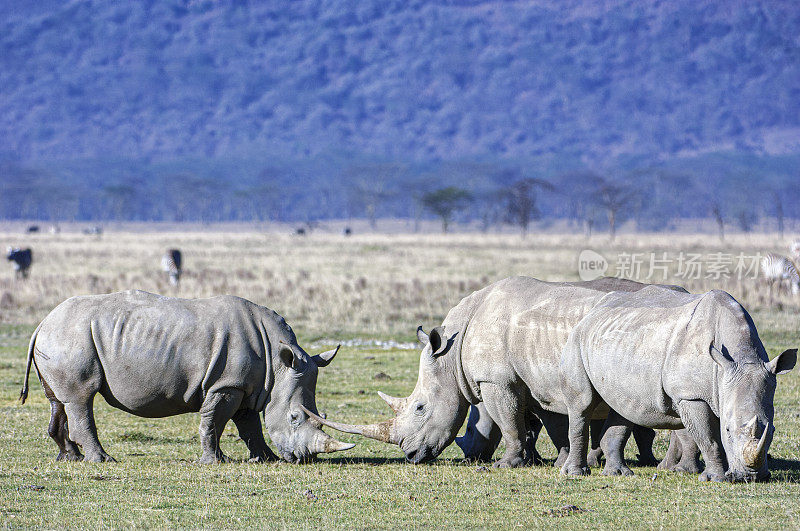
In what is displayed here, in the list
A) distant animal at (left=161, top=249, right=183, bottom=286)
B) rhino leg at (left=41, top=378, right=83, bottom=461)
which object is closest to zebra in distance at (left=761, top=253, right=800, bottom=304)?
distant animal at (left=161, top=249, right=183, bottom=286)

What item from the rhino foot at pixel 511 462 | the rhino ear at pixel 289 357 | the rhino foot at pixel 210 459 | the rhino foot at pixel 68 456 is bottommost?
the rhino foot at pixel 68 456

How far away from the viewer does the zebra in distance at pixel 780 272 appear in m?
33.2

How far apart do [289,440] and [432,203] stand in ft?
365

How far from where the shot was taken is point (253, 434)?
12242 mm

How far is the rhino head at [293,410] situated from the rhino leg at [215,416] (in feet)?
1.16

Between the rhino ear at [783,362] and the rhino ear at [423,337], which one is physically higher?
the rhino ear at [783,362]

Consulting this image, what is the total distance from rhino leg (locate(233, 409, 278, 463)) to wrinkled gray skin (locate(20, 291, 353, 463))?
7cm

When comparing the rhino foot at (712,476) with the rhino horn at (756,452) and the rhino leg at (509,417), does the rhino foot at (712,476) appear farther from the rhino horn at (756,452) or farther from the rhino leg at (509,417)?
the rhino leg at (509,417)

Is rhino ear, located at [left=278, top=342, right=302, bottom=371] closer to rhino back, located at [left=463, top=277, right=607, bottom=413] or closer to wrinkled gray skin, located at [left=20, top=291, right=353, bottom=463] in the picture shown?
wrinkled gray skin, located at [left=20, top=291, right=353, bottom=463]

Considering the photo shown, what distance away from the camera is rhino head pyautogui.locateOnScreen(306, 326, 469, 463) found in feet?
38.7

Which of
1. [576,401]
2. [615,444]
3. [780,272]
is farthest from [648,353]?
[780,272]

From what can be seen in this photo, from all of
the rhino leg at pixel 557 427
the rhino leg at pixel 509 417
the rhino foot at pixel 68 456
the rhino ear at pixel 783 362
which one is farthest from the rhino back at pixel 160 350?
the rhino ear at pixel 783 362

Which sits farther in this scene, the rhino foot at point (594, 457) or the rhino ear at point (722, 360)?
the rhino foot at point (594, 457)

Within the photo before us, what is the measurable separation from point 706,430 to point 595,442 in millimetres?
2470
